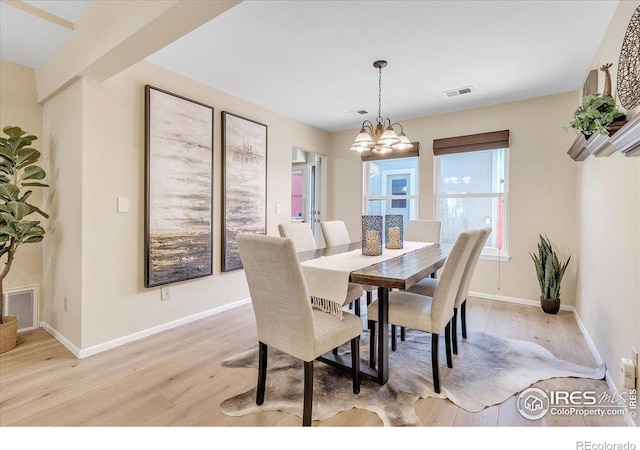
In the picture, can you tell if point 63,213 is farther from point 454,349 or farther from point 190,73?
point 454,349

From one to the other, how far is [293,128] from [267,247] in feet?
11.1

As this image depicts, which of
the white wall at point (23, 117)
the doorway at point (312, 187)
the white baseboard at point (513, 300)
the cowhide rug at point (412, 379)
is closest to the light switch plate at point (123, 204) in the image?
the white wall at point (23, 117)

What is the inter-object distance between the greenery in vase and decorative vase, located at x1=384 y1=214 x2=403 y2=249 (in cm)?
293

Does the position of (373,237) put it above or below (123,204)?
below

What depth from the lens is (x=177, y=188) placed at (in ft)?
9.77

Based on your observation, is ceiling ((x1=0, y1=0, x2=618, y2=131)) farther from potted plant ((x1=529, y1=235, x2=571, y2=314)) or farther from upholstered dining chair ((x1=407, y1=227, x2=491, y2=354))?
potted plant ((x1=529, y1=235, x2=571, y2=314))

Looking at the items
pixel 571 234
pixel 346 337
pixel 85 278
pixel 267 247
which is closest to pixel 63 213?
pixel 85 278

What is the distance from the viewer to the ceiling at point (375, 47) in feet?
6.91

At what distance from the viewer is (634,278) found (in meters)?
1.63

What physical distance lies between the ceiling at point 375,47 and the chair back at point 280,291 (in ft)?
5.37

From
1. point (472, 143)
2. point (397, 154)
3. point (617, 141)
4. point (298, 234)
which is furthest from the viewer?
point (397, 154)

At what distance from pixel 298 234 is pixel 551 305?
2.87 meters

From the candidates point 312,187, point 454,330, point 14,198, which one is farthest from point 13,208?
point 312,187

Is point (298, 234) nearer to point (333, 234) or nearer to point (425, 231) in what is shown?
point (333, 234)
